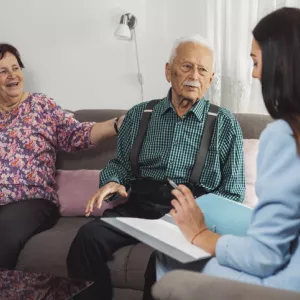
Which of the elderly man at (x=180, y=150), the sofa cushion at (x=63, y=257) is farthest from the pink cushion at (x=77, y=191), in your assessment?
the elderly man at (x=180, y=150)

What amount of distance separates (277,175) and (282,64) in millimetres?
232

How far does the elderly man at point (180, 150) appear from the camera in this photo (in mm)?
1816

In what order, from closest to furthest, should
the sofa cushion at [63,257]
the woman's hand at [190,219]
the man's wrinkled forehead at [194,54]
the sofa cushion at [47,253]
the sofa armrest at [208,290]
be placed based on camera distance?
the sofa armrest at [208,290] → the woman's hand at [190,219] → the sofa cushion at [63,257] → the sofa cushion at [47,253] → the man's wrinkled forehead at [194,54]

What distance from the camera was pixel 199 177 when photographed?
5.94 ft

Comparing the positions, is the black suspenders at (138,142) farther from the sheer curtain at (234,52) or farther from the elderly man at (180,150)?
the sheer curtain at (234,52)

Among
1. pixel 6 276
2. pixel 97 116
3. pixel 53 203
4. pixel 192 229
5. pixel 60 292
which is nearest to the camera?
pixel 192 229

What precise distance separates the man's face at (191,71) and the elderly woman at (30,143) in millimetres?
420

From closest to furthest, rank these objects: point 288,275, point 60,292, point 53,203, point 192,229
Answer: point 288,275, point 192,229, point 60,292, point 53,203

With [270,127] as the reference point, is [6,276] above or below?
below

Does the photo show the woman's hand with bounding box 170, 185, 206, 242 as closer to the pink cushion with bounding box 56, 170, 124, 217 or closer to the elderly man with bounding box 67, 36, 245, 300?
the elderly man with bounding box 67, 36, 245, 300

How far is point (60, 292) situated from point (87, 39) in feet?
6.10

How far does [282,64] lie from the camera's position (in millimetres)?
908

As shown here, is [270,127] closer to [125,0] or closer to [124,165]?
[124,165]

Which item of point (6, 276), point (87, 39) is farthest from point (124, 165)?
point (87, 39)
